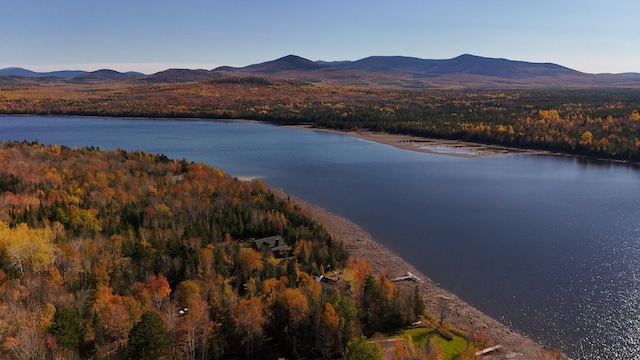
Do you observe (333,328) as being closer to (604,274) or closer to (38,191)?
(604,274)

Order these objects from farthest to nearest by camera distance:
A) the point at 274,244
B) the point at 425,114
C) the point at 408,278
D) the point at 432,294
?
the point at 425,114 < the point at 274,244 < the point at 408,278 < the point at 432,294

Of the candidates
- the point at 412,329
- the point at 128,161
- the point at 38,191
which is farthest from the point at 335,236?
the point at 128,161

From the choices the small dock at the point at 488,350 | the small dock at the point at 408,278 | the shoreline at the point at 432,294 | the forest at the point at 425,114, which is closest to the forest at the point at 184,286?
the small dock at the point at 488,350

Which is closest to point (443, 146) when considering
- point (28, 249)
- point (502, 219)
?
point (502, 219)

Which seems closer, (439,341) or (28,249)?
(439,341)

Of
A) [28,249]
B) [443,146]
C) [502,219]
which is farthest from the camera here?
[443,146]

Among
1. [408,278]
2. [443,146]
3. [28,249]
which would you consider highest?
[28,249]

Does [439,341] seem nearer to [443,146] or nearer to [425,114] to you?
[443,146]

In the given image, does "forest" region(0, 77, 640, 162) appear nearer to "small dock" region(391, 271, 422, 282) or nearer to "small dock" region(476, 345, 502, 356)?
"small dock" region(391, 271, 422, 282)
